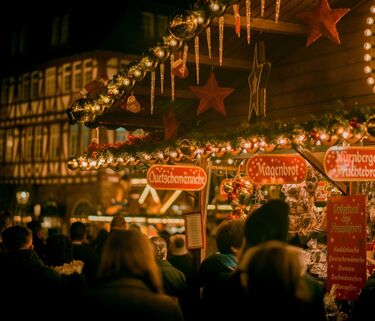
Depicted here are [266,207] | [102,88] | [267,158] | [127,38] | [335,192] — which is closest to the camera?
[266,207]

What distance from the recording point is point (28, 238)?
5.65 meters

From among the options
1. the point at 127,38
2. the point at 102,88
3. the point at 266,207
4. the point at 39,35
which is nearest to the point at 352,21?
the point at 102,88

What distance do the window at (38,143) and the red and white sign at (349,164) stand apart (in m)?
28.4

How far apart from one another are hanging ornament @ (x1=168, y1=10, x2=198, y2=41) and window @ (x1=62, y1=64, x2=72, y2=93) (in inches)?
996

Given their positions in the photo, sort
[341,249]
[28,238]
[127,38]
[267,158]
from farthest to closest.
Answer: [127,38] → [267,158] → [341,249] → [28,238]

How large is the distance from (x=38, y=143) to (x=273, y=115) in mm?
26053

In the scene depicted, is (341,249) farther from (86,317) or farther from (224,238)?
(86,317)

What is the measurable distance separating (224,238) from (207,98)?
4520mm

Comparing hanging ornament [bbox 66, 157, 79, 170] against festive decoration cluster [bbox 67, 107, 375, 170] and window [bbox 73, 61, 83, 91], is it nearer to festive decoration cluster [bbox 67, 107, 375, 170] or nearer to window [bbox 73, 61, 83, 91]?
festive decoration cluster [bbox 67, 107, 375, 170]

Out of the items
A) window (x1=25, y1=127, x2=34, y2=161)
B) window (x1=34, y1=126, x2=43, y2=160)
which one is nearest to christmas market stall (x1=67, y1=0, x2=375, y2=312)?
window (x1=34, y1=126, x2=43, y2=160)

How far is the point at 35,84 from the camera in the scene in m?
35.1

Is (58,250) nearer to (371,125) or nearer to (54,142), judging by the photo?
(371,125)

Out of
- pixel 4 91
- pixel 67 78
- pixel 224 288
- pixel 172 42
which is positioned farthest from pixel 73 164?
pixel 4 91

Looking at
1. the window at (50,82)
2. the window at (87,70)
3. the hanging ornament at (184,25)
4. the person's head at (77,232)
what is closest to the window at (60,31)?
the window at (50,82)
